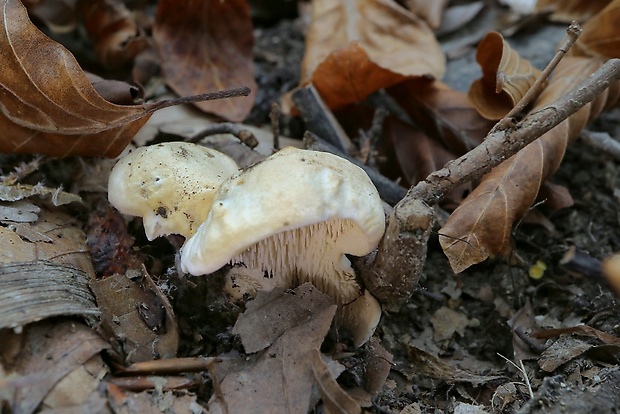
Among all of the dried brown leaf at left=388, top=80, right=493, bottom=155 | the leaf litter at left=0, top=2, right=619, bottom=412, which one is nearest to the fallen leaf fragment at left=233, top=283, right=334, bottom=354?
the leaf litter at left=0, top=2, right=619, bottom=412

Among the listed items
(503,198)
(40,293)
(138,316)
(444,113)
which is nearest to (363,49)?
(444,113)

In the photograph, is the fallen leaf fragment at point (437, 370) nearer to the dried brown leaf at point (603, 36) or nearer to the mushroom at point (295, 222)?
the mushroom at point (295, 222)

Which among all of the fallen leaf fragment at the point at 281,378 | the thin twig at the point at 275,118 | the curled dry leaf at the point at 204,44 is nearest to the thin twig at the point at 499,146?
the fallen leaf fragment at the point at 281,378

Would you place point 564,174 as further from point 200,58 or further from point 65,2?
point 65,2

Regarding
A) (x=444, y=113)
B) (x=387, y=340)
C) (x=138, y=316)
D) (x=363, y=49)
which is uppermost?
(x=363, y=49)

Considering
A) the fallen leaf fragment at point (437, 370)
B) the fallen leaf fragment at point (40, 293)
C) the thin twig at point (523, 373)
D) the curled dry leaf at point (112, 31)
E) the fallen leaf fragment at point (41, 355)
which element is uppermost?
the curled dry leaf at point (112, 31)

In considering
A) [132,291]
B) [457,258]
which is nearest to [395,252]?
[457,258]

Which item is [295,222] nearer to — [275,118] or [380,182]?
[380,182]
